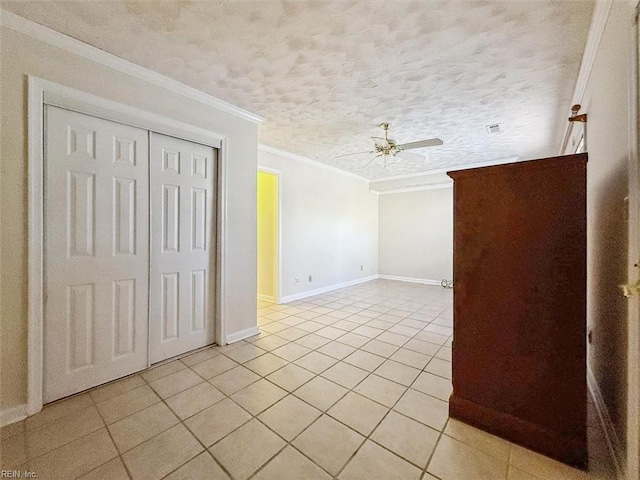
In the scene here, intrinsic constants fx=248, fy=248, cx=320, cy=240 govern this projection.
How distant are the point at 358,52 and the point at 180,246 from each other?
7.78 feet

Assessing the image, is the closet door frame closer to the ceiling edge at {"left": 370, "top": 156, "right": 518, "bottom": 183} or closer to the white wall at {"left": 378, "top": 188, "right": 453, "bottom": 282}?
the ceiling edge at {"left": 370, "top": 156, "right": 518, "bottom": 183}

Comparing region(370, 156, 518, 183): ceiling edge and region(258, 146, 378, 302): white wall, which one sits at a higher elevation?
region(370, 156, 518, 183): ceiling edge

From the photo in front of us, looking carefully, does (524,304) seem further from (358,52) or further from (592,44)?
(358,52)

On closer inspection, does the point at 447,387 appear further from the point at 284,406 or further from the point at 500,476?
the point at 284,406

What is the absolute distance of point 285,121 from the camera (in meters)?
3.22

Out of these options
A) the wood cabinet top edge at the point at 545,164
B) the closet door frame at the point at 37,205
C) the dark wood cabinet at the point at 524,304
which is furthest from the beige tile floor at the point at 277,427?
the wood cabinet top edge at the point at 545,164

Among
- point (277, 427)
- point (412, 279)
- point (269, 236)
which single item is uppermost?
point (269, 236)

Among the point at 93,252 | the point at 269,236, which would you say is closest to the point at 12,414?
the point at 93,252

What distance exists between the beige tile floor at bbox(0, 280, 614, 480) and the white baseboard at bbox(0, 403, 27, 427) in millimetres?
59

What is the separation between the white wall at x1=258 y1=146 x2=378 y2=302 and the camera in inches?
181

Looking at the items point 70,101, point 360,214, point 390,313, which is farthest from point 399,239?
point 70,101

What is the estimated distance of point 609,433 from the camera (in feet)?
4.72

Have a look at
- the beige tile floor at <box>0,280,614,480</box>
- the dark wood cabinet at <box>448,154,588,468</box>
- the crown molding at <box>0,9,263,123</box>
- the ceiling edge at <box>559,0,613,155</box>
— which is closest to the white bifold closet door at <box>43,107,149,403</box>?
the beige tile floor at <box>0,280,614,480</box>

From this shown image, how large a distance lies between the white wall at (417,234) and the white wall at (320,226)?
493mm
